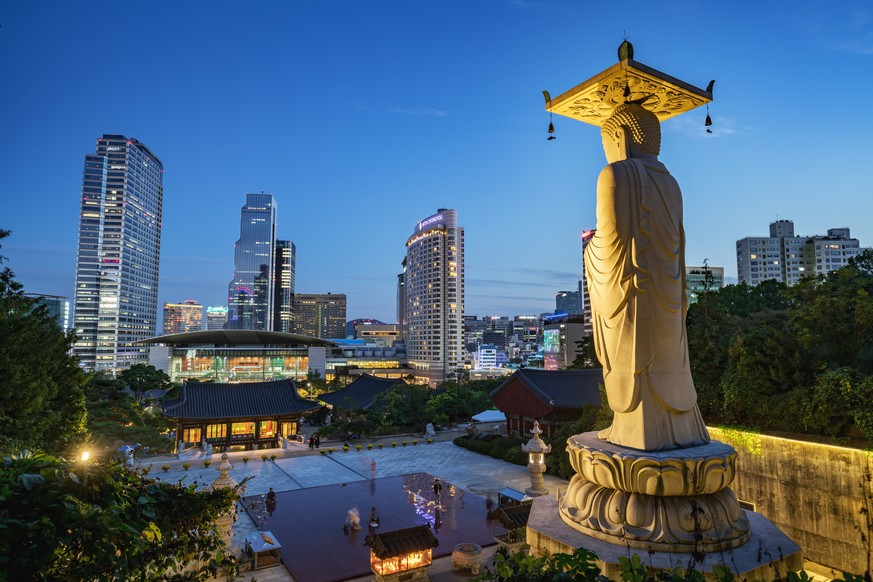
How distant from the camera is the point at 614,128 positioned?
9758 mm

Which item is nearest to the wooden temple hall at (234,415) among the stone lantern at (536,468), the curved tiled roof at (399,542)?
the stone lantern at (536,468)

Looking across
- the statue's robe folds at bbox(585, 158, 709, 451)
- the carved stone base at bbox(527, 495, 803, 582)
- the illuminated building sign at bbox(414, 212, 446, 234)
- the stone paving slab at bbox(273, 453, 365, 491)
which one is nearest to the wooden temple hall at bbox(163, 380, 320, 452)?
the stone paving slab at bbox(273, 453, 365, 491)

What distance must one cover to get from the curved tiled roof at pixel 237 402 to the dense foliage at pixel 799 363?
22.9m

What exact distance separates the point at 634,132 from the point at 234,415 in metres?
26.7

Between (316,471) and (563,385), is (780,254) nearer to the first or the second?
(563,385)

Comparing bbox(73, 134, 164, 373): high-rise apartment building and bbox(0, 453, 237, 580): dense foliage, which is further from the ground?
bbox(73, 134, 164, 373): high-rise apartment building

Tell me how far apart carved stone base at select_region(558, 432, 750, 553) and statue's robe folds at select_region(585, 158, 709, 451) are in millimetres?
533

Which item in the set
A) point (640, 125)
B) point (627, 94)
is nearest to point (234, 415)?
point (640, 125)

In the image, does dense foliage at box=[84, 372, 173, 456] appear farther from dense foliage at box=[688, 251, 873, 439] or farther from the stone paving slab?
dense foliage at box=[688, 251, 873, 439]

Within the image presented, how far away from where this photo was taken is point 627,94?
905cm

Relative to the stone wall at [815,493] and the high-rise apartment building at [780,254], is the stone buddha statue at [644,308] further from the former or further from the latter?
the high-rise apartment building at [780,254]

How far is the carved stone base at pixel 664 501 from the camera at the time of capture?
7664 mm

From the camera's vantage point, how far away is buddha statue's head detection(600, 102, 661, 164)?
9.50m

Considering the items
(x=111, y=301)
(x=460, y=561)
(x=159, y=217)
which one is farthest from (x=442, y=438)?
(x=159, y=217)
